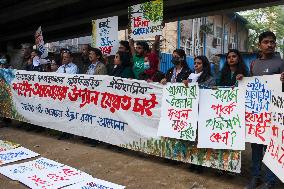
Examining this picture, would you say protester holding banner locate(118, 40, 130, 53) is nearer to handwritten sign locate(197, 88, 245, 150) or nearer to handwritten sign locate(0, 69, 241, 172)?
handwritten sign locate(0, 69, 241, 172)

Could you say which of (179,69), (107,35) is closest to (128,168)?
(179,69)

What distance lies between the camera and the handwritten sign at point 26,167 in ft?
16.3

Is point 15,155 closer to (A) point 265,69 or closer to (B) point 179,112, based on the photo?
(B) point 179,112

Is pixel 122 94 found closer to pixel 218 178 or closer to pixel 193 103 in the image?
pixel 193 103

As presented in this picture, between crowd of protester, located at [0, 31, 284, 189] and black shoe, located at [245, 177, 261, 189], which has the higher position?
crowd of protester, located at [0, 31, 284, 189]

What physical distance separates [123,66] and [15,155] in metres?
2.48

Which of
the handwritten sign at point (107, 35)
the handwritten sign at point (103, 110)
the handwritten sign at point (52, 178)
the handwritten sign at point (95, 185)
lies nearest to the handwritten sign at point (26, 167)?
the handwritten sign at point (52, 178)

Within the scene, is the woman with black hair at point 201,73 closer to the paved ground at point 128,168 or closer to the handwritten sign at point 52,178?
the paved ground at point 128,168

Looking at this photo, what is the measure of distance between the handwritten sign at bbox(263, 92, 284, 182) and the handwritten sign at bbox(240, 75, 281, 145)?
10cm

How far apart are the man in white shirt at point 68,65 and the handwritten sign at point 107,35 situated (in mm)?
646

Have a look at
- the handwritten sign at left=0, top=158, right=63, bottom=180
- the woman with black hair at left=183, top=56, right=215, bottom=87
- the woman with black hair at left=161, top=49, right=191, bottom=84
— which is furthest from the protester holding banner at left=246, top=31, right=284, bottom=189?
the handwritten sign at left=0, top=158, right=63, bottom=180

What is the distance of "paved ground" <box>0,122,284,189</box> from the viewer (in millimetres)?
4734

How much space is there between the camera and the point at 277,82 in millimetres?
4250

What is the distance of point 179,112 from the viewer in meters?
5.23
